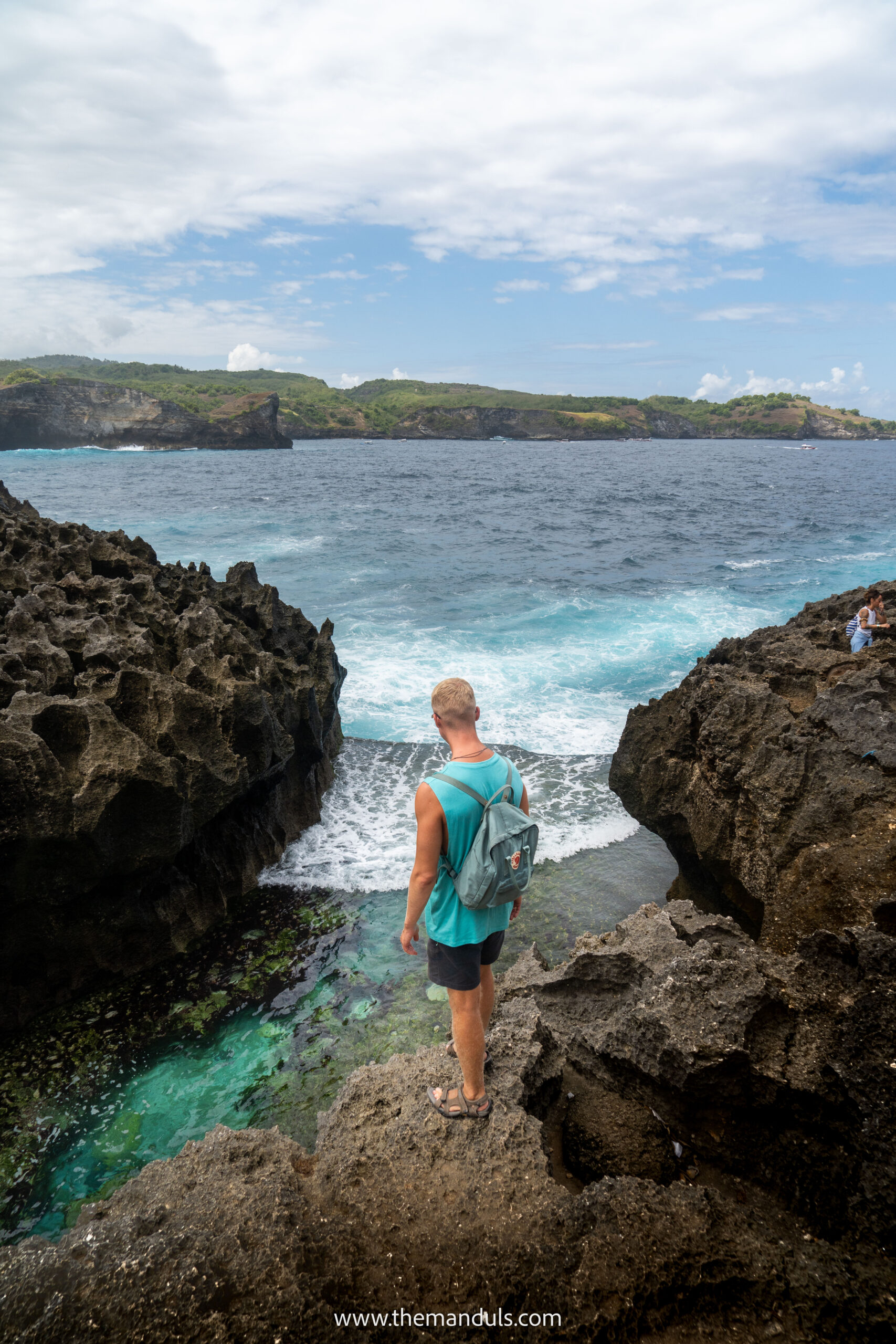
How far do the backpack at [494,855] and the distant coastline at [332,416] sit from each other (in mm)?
133342

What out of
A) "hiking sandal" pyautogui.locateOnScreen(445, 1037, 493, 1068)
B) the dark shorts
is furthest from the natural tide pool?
the dark shorts

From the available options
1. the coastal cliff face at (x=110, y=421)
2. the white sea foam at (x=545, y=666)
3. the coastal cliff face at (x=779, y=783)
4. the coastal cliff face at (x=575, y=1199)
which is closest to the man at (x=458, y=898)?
the coastal cliff face at (x=575, y=1199)

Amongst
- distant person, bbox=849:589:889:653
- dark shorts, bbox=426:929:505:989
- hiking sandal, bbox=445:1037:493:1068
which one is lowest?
hiking sandal, bbox=445:1037:493:1068

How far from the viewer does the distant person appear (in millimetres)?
9914

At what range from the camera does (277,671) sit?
9328mm

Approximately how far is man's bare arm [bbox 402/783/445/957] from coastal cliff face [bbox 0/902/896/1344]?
1.13m

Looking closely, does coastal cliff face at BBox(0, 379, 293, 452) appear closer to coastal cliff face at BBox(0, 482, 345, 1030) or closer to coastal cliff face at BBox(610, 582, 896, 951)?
coastal cliff face at BBox(0, 482, 345, 1030)

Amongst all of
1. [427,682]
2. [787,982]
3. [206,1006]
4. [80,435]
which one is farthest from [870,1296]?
[80,435]

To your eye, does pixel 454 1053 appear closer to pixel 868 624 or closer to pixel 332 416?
pixel 868 624

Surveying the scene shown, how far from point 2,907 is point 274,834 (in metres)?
3.35

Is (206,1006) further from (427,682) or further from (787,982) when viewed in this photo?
(427,682)

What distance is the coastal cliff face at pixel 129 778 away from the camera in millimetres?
5879

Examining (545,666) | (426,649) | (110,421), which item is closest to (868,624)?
(545,666)

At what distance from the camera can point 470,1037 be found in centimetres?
368
